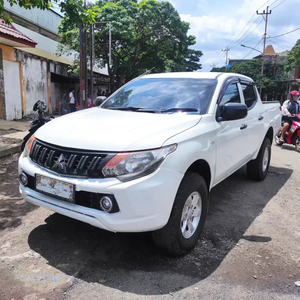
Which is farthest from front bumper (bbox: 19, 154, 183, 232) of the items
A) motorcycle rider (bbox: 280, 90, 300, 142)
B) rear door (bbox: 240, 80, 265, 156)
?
motorcycle rider (bbox: 280, 90, 300, 142)

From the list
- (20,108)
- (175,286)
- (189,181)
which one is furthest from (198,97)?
(20,108)

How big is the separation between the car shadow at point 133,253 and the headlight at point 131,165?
0.89 metres

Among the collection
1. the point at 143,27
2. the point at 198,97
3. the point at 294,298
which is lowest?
the point at 294,298

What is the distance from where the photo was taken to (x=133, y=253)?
2990 millimetres

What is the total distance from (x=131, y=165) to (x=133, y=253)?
1032mm

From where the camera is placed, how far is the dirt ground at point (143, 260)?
97.0 inches

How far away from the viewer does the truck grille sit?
8.18 ft

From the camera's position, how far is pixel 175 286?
2516 millimetres

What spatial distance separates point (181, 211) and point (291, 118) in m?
7.27

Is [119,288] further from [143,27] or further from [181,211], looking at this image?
[143,27]

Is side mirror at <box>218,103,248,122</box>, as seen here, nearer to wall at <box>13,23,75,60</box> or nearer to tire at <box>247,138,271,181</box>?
tire at <box>247,138,271,181</box>

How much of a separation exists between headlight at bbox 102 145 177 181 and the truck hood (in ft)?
0.20

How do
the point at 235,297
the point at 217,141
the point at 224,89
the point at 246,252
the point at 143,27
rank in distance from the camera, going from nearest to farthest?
1. the point at 235,297
2. the point at 246,252
3. the point at 217,141
4. the point at 224,89
5. the point at 143,27

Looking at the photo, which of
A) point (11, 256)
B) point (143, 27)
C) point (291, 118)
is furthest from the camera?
point (143, 27)
